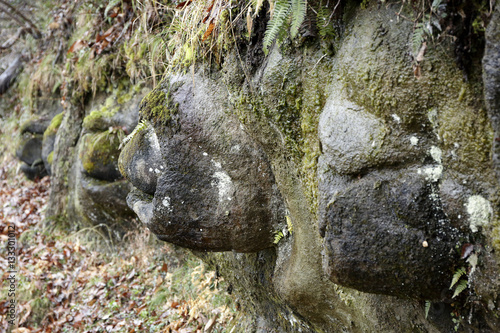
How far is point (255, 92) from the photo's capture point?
2621mm

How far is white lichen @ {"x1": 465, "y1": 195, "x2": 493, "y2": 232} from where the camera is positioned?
5.48 ft

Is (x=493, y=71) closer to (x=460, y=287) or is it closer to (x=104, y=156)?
(x=460, y=287)

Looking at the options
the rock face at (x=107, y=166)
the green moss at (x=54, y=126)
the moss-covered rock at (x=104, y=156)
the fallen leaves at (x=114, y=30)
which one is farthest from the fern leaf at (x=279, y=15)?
the green moss at (x=54, y=126)

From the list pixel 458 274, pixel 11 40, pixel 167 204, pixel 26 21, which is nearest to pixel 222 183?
pixel 167 204

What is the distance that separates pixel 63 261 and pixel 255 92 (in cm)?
570

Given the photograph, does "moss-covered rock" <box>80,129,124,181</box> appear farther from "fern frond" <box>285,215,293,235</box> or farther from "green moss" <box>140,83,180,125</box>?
"fern frond" <box>285,215,293,235</box>

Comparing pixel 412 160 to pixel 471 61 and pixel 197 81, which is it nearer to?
pixel 471 61

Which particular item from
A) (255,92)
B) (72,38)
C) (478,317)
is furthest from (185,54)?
(72,38)

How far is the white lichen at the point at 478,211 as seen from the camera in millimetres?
1671

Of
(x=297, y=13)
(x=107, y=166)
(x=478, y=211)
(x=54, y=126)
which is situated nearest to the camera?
(x=478, y=211)

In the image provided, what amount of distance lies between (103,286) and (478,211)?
18.3 feet

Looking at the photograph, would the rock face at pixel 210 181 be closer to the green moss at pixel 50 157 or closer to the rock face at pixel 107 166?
the rock face at pixel 107 166

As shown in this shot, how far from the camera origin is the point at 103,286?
601 cm

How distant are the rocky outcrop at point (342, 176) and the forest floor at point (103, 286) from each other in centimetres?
170
